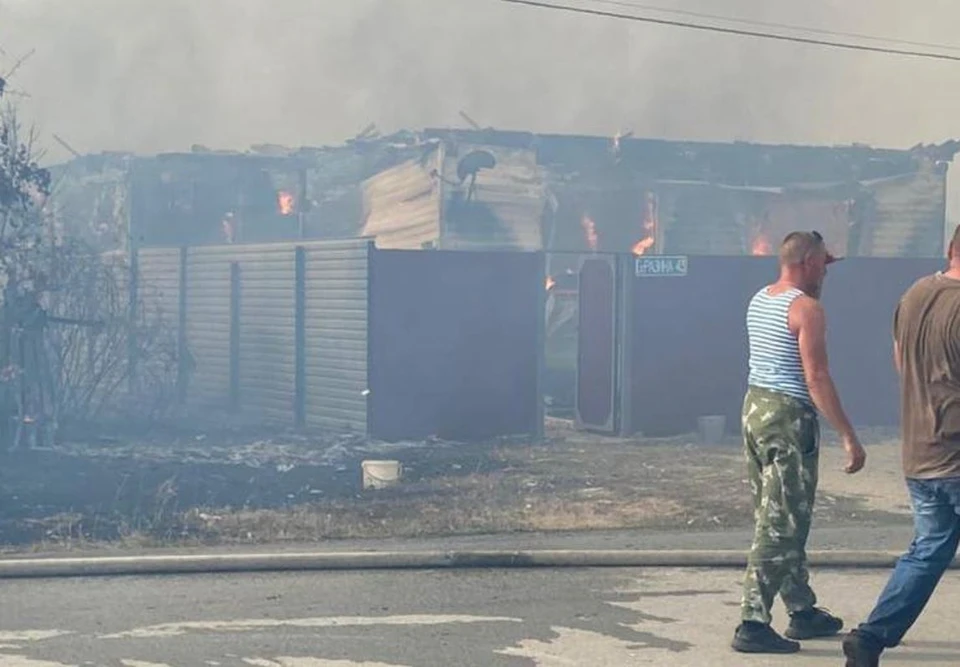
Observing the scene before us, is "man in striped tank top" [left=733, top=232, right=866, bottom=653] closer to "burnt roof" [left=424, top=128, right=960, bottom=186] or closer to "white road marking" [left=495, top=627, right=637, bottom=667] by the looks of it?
"white road marking" [left=495, top=627, right=637, bottom=667]

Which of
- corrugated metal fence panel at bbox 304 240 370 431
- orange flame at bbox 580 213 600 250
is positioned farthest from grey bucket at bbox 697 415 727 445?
orange flame at bbox 580 213 600 250

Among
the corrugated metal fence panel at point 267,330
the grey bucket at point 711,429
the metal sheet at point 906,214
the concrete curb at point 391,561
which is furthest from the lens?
the metal sheet at point 906,214

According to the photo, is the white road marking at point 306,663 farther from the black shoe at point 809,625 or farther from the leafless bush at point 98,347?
the leafless bush at point 98,347

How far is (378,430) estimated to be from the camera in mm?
13859

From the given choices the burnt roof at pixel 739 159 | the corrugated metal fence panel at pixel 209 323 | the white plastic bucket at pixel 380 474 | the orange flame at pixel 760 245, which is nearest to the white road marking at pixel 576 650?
the white plastic bucket at pixel 380 474

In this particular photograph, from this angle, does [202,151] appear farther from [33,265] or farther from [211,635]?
[211,635]

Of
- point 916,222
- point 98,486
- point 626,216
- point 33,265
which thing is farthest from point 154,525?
point 916,222

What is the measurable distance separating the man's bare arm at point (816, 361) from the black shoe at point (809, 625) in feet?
2.43

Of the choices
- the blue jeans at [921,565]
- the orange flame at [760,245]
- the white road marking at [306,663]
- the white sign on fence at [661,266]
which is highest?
the orange flame at [760,245]

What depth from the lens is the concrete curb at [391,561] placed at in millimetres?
6401

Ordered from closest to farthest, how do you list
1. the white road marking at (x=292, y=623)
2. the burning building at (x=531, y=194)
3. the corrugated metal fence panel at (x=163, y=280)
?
the white road marking at (x=292, y=623)
the corrugated metal fence panel at (x=163, y=280)
the burning building at (x=531, y=194)

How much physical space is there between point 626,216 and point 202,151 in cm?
856

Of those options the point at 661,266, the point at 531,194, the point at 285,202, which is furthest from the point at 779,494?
the point at 285,202

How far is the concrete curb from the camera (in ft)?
21.0
